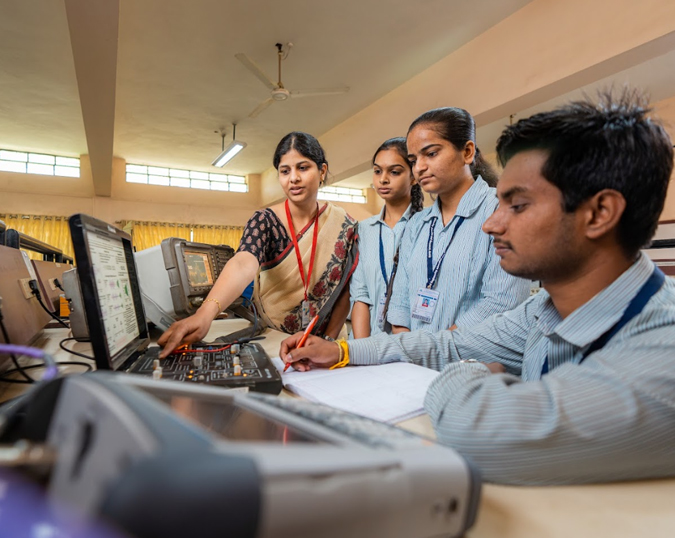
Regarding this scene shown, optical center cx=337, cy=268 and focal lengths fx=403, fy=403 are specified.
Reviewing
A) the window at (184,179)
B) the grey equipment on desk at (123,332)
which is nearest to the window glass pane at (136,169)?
the window at (184,179)

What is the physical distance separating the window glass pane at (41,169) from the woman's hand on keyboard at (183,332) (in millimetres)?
8628

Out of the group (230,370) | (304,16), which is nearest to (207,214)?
(304,16)

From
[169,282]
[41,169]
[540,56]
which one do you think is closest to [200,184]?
[41,169]

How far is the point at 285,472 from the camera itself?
0.23 m

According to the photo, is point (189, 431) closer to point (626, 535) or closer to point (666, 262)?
point (626, 535)

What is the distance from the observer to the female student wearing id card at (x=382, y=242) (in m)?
1.69

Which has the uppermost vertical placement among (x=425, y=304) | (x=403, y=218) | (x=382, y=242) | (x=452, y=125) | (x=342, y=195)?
(x=342, y=195)

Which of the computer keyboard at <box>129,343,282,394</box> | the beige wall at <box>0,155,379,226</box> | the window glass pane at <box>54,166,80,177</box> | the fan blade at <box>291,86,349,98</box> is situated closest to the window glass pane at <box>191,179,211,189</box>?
the beige wall at <box>0,155,379,226</box>

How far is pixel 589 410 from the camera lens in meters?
0.47

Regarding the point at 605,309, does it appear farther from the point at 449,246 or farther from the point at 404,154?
A: the point at 404,154

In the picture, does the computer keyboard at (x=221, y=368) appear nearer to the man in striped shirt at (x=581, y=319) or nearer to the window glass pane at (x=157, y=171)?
the man in striped shirt at (x=581, y=319)

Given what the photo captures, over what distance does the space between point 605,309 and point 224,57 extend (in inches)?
178

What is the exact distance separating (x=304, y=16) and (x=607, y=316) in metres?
3.77

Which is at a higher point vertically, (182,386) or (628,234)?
(628,234)
